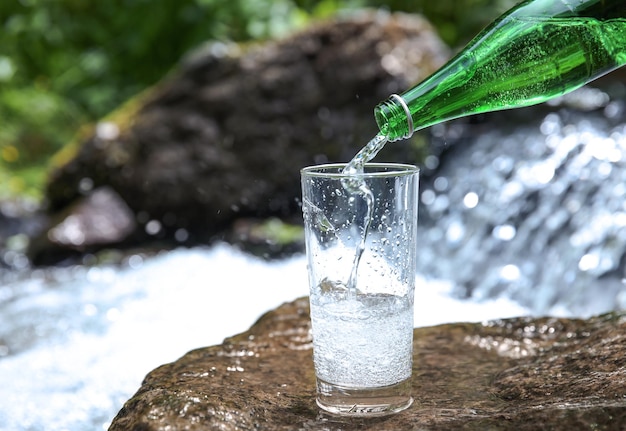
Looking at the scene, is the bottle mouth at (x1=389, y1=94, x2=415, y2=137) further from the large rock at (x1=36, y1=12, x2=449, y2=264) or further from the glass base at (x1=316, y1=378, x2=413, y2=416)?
the large rock at (x1=36, y1=12, x2=449, y2=264)

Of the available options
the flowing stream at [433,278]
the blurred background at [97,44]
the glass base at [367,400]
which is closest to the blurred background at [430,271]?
the flowing stream at [433,278]

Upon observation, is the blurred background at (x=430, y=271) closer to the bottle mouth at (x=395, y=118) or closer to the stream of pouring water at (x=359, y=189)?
the stream of pouring water at (x=359, y=189)

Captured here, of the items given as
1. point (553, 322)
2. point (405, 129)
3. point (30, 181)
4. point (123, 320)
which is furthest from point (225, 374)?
point (30, 181)

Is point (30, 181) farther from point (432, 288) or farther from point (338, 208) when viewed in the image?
point (338, 208)

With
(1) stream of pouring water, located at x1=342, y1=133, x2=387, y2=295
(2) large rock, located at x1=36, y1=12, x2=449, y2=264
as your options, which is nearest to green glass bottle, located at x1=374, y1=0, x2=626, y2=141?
(1) stream of pouring water, located at x1=342, y1=133, x2=387, y2=295

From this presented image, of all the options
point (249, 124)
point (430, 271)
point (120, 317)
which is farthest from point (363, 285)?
point (249, 124)
